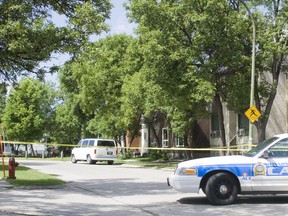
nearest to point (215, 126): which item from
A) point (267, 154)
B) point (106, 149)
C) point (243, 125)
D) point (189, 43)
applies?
point (243, 125)

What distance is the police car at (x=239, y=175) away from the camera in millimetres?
10906

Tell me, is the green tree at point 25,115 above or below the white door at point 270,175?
above

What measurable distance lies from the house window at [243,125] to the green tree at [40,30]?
2227 centimetres

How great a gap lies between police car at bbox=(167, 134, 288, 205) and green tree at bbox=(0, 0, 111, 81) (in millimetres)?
6286

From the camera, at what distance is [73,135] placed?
70625 millimetres

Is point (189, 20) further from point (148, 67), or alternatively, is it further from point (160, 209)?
point (160, 209)

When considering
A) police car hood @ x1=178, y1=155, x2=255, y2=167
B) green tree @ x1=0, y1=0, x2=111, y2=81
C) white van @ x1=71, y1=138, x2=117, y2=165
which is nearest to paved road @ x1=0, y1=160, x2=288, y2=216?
police car hood @ x1=178, y1=155, x2=255, y2=167

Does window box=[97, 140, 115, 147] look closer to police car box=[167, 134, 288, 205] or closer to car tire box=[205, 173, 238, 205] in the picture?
police car box=[167, 134, 288, 205]

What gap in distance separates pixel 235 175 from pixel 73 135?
6106cm

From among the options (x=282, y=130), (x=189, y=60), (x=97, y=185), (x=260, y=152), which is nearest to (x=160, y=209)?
(x=260, y=152)

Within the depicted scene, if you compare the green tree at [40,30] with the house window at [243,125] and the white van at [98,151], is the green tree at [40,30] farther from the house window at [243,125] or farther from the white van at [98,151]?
the house window at [243,125]

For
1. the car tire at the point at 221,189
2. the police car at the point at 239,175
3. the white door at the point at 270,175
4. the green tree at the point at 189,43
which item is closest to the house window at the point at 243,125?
the green tree at the point at 189,43

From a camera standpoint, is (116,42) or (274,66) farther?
(116,42)

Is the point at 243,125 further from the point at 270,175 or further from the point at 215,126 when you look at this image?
the point at 270,175
